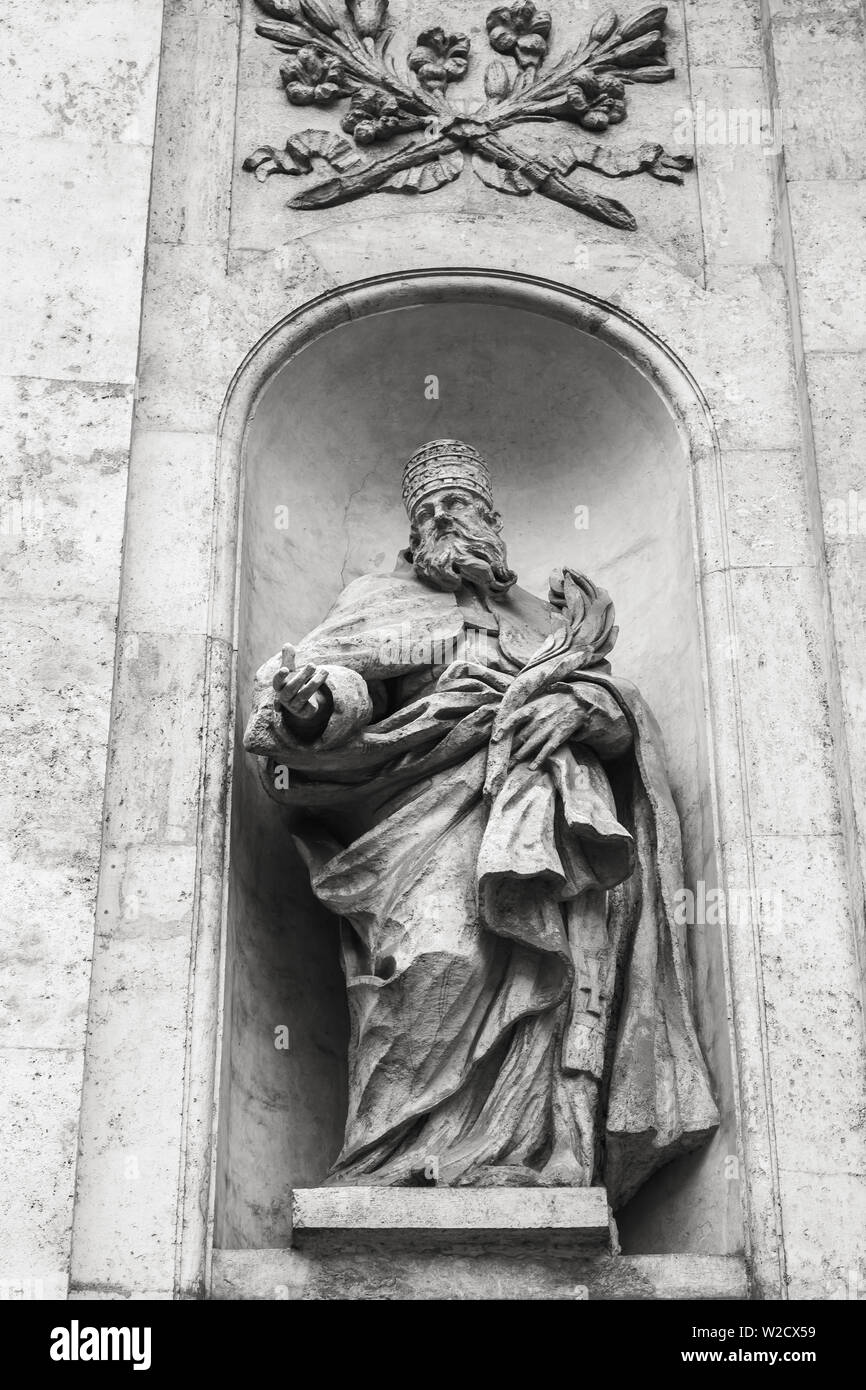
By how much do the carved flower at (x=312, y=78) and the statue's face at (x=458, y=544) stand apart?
1872mm

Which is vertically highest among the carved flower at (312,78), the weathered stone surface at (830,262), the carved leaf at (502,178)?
the carved flower at (312,78)

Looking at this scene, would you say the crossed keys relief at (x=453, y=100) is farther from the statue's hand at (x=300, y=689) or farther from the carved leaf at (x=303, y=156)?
the statue's hand at (x=300, y=689)

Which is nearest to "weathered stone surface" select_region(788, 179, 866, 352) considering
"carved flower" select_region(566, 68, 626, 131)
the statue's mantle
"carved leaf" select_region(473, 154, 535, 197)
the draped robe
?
"carved flower" select_region(566, 68, 626, 131)

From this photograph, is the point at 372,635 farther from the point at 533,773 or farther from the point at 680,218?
the point at 680,218

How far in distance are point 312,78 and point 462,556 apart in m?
2.26

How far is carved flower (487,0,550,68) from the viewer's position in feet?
29.8

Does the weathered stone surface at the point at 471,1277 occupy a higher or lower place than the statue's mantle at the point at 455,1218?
lower

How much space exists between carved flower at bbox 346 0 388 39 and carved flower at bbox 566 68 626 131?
82 cm

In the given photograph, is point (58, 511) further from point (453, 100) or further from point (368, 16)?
point (368, 16)

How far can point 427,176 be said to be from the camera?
344 inches

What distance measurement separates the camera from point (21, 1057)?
6621 millimetres

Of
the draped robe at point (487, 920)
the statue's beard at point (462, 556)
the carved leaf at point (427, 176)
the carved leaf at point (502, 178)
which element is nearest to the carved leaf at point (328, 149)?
the carved leaf at point (427, 176)

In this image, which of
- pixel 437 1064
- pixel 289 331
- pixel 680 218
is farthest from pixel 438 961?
pixel 680 218

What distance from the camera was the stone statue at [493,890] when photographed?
22.3 feet
